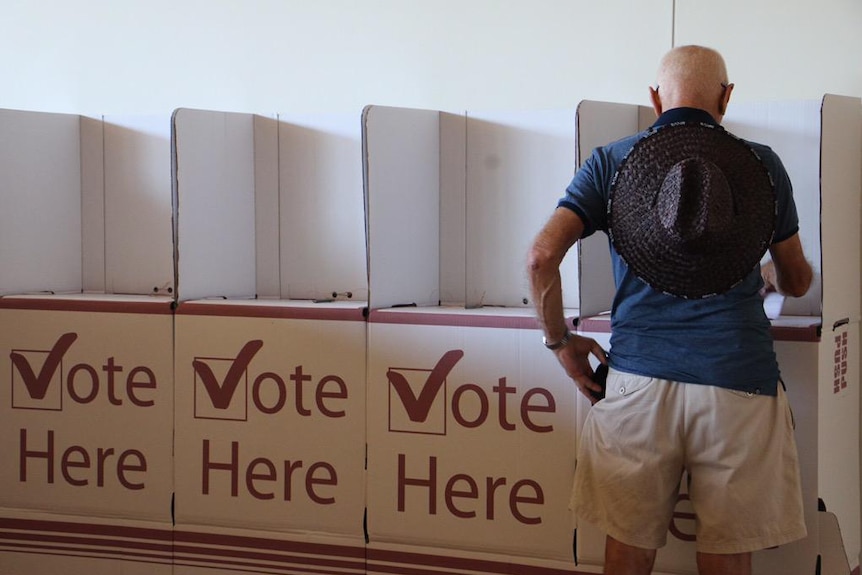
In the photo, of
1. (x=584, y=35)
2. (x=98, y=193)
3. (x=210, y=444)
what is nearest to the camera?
(x=210, y=444)

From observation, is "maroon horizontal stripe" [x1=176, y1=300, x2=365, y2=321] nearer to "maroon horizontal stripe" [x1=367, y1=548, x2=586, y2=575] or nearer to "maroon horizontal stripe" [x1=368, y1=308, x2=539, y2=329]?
"maroon horizontal stripe" [x1=368, y1=308, x2=539, y2=329]

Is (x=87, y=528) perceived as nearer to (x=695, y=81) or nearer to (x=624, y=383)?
(x=624, y=383)

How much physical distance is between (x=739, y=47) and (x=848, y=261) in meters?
0.69

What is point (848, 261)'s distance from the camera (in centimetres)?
288

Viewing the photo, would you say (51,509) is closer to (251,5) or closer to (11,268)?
(11,268)

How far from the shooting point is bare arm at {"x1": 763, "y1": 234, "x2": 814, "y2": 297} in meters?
2.29

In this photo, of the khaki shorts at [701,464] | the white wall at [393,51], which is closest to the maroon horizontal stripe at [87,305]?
the white wall at [393,51]

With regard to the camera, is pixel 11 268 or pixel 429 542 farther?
pixel 11 268

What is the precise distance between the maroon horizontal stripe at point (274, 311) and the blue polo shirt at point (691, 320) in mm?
902

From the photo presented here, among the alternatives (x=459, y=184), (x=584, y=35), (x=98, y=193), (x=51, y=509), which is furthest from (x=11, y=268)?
(x=584, y=35)

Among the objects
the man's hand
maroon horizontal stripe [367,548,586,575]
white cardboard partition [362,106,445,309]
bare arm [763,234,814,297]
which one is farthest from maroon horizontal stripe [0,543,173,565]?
bare arm [763,234,814,297]

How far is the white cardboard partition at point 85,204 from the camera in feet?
11.4

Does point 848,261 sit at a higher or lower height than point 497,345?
higher

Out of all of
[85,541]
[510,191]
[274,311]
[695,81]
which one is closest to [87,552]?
[85,541]
